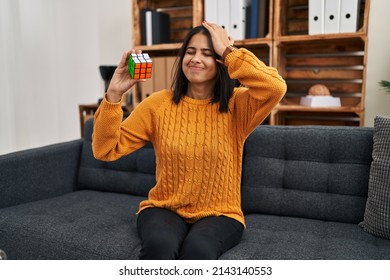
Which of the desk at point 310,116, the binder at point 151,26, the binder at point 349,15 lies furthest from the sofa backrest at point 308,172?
the binder at point 151,26

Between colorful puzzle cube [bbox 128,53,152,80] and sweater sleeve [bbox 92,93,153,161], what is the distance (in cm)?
12

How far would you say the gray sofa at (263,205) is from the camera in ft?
4.20

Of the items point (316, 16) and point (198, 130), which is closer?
point (198, 130)

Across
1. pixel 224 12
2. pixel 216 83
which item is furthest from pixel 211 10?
pixel 216 83

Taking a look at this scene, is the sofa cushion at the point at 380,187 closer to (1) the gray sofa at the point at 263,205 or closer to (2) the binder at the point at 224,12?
(1) the gray sofa at the point at 263,205

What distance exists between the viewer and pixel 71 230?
4.61ft

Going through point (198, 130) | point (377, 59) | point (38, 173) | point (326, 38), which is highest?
point (326, 38)

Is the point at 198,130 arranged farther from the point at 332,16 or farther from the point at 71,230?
the point at 332,16

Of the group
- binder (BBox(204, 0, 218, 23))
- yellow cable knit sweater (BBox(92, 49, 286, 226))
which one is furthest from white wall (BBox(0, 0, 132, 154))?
yellow cable knit sweater (BBox(92, 49, 286, 226))

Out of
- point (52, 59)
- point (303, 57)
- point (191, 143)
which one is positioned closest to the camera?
point (191, 143)

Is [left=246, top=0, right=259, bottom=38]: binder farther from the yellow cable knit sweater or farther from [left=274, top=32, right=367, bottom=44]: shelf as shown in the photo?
the yellow cable knit sweater

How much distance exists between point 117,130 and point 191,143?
0.83 feet

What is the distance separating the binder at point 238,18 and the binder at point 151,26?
1.92ft

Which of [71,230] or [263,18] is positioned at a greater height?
[263,18]
